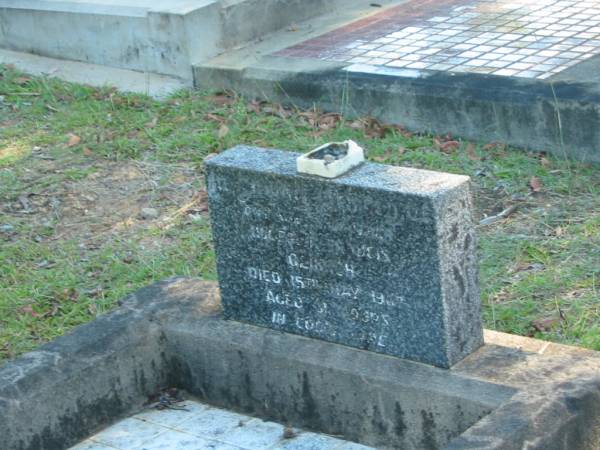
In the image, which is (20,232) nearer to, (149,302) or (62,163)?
(62,163)

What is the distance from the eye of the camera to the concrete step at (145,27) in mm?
8359

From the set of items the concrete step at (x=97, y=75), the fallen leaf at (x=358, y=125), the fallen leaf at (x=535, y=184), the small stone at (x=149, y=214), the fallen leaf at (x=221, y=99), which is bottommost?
the small stone at (x=149, y=214)

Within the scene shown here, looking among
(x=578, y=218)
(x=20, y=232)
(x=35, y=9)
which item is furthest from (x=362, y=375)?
(x=35, y=9)

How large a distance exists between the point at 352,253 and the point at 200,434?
2.95 feet

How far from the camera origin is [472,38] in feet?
26.3

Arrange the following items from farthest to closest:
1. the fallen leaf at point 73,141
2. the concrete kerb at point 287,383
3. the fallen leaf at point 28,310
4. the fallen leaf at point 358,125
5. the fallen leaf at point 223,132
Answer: the fallen leaf at point 73,141
the fallen leaf at point 223,132
the fallen leaf at point 358,125
the fallen leaf at point 28,310
the concrete kerb at point 287,383

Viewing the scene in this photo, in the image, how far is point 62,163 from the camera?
Answer: 24.1ft

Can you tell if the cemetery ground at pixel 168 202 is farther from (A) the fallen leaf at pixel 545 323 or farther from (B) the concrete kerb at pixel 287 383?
(B) the concrete kerb at pixel 287 383

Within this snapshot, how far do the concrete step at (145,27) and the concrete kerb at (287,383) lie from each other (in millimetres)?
3740

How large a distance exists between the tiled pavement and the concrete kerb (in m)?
3.21

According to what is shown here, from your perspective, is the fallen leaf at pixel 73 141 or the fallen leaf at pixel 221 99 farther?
the fallen leaf at pixel 221 99

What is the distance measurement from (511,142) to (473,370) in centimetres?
304

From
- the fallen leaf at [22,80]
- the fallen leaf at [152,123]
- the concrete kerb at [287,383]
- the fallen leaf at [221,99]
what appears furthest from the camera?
the fallen leaf at [22,80]

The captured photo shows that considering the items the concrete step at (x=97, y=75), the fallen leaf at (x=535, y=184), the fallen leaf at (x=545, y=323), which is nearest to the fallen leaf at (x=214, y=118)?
the concrete step at (x=97, y=75)
